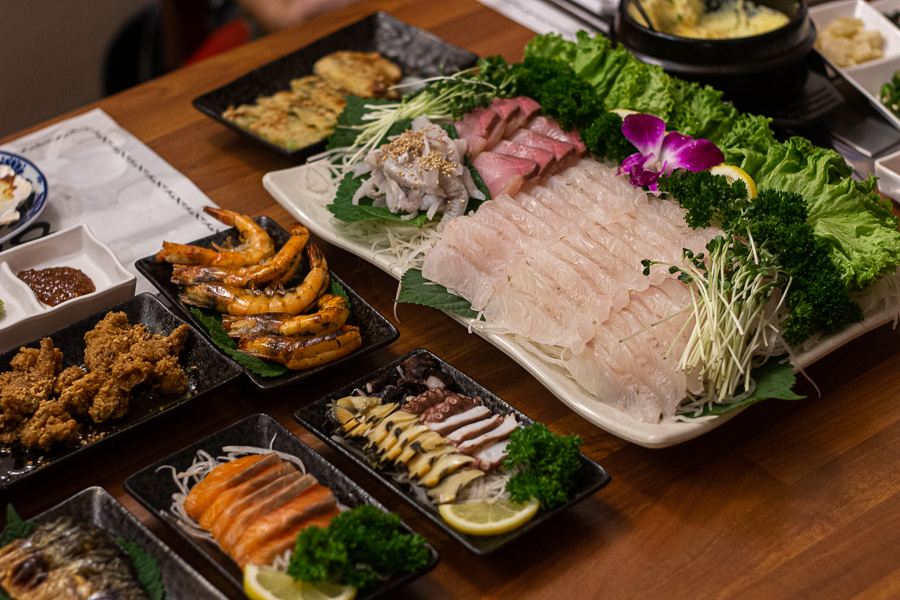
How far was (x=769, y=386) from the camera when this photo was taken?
2.25 metres

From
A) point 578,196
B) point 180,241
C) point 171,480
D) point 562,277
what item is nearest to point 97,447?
point 171,480

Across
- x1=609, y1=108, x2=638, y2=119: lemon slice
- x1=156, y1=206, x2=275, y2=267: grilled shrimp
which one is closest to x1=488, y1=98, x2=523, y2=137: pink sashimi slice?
x1=609, y1=108, x2=638, y2=119: lemon slice

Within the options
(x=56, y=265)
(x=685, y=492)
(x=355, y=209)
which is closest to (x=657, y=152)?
(x=355, y=209)

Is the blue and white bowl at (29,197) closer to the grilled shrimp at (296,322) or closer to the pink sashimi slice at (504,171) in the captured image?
the grilled shrimp at (296,322)

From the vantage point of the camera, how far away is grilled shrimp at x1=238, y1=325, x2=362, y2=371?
2.41 m

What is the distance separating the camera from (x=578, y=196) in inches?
114

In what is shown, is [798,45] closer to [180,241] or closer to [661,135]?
[661,135]

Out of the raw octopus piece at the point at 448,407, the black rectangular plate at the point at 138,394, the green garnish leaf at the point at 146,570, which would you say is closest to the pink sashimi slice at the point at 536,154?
the raw octopus piece at the point at 448,407

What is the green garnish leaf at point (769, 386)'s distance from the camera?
219 centimetres

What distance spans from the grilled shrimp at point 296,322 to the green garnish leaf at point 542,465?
75 cm

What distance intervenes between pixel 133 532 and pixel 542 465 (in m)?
1.04

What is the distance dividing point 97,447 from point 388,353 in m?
0.95

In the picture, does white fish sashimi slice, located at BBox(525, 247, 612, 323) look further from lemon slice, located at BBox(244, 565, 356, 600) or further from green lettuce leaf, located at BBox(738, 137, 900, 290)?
lemon slice, located at BBox(244, 565, 356, 600)

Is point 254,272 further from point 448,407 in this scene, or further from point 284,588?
point 284,588
